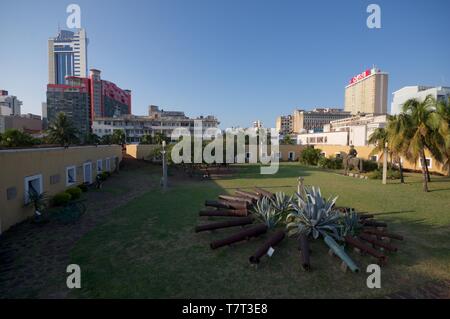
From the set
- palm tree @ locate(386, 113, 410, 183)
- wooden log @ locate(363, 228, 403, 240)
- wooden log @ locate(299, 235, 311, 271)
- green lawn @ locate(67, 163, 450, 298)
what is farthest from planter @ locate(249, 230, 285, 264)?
palm tree @ locate(386, 113, 410, 183)

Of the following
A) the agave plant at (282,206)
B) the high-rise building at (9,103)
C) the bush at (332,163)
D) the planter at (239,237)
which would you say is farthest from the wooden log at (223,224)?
the high-rise building at (9,103)

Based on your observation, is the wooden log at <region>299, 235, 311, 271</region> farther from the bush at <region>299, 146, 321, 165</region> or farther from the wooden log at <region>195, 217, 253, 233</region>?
the bush at <region>299, 146, 321, 165</region>

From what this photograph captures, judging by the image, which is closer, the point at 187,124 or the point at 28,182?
the point at 28,182

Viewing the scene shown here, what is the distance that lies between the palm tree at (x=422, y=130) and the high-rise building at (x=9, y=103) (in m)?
142

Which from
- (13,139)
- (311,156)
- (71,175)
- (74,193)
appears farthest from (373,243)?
(13,139)

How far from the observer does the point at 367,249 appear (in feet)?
19.8

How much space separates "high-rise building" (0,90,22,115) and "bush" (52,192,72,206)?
131 m

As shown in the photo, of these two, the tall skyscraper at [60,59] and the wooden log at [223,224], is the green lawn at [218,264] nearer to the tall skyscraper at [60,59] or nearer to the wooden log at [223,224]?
the wooden log at [223,224]

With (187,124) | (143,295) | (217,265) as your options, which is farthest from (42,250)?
(187,124)

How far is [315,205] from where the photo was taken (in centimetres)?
727

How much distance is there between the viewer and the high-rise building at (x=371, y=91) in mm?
124250

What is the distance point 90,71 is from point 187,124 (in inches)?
2638
